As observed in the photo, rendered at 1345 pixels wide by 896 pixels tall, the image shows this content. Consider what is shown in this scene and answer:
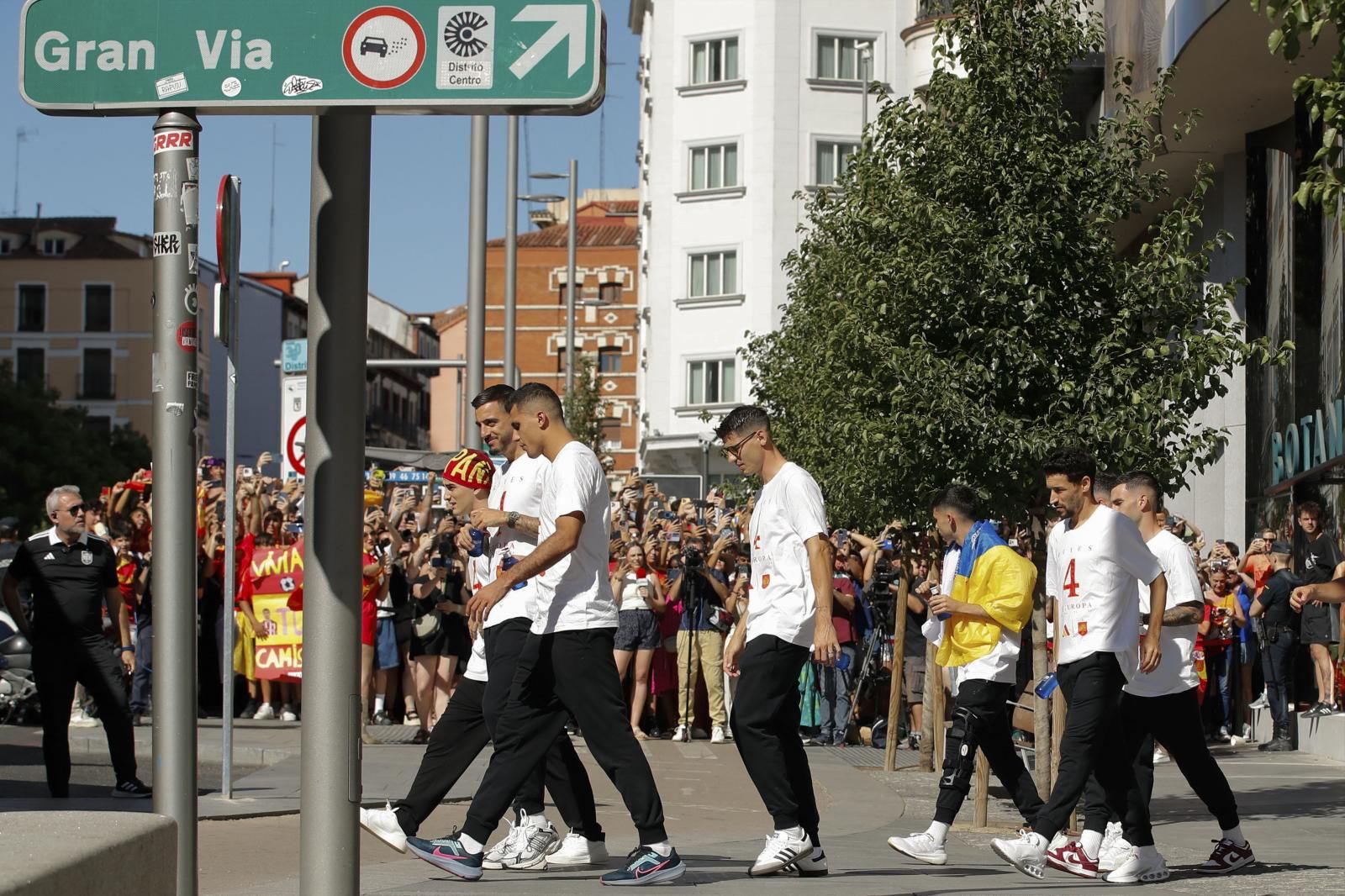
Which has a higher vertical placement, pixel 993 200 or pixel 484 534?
pixel 993 200

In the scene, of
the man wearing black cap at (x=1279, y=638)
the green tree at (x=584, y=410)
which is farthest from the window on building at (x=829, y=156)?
the man wearing black cap at (x=1279, y=638)

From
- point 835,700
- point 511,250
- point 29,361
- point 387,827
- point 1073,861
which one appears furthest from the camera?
point 29,361

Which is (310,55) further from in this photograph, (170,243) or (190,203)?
(170,243)

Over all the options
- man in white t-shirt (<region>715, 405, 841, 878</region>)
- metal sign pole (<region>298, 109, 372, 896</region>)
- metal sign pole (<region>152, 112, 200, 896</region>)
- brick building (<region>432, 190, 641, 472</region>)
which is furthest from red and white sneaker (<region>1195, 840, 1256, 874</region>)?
brick building (<region>432, 190, 641, 472</region>)

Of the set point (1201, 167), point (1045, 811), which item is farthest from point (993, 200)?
point (1045, 811)

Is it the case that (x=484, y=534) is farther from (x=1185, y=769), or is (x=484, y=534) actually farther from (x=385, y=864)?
(x=1185, y=769)

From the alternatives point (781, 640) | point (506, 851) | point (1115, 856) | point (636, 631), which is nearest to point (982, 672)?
point (1115, 856)

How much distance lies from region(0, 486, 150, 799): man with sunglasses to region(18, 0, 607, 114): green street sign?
7.45m

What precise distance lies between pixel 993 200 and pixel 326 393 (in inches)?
319

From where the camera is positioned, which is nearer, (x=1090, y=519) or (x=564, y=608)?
(x=564, y=608)

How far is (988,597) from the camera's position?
33.0ft

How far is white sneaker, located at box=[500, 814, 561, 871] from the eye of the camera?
30.5 ft

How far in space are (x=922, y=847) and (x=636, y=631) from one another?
366 inches

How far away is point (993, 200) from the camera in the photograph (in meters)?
13.1
